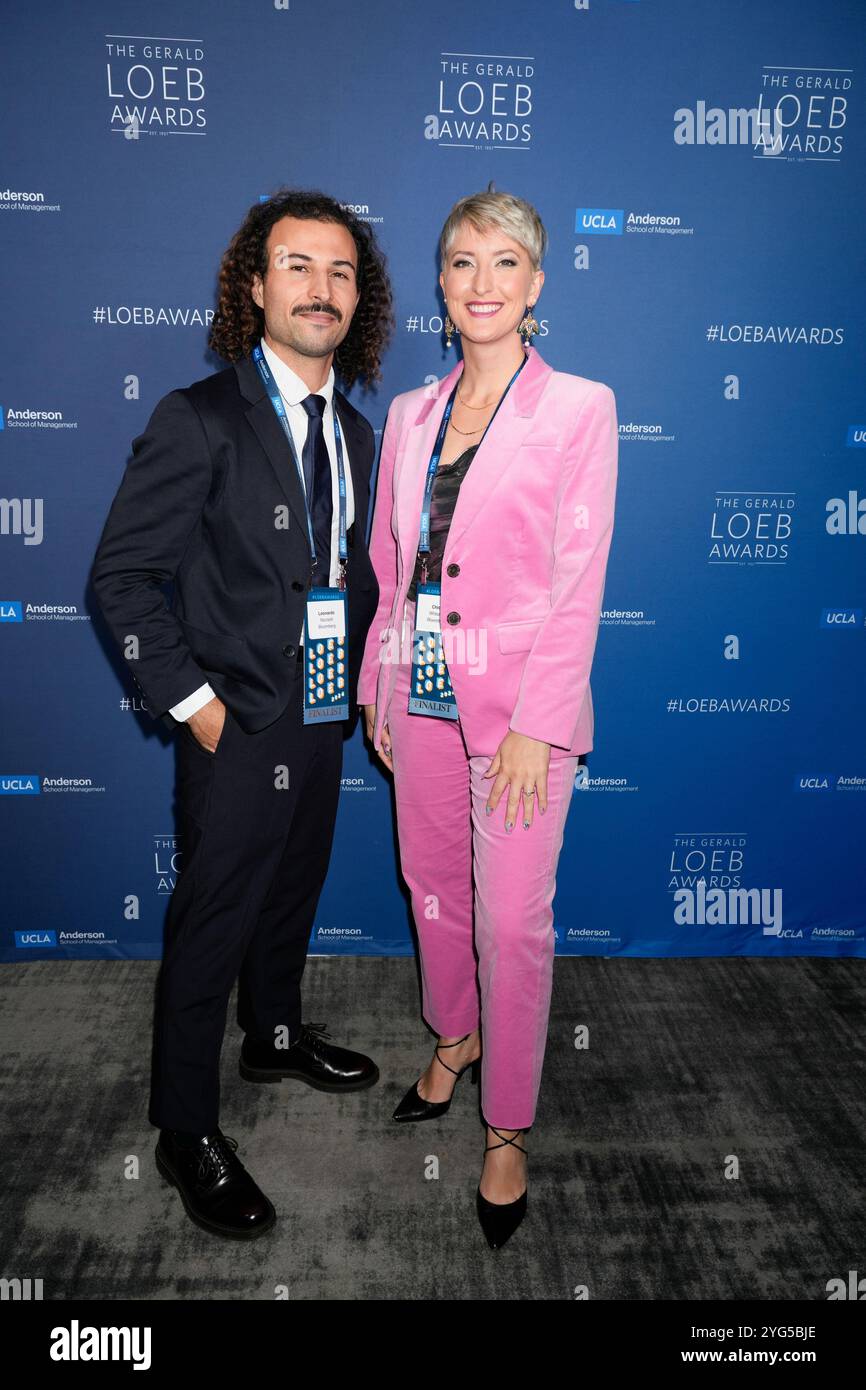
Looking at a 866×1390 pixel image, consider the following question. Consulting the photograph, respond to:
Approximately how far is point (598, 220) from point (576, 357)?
37 centimetres

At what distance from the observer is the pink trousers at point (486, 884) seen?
2.02 m

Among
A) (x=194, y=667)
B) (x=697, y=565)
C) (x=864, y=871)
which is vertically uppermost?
(x=697, y=565)

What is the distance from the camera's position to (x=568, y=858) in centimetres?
318

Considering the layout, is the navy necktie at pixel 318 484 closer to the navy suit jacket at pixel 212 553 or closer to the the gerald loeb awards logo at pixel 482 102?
the navy suit jacket at pixel 212 553

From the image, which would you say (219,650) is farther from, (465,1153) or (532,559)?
(465,1153)

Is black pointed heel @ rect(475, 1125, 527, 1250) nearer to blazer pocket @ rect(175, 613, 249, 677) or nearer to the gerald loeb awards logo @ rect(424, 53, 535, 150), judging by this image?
blazer pocket @ rect(175, 613, 249, 677)

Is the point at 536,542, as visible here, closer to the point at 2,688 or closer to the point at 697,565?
the point at 697,565

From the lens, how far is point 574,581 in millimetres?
1924

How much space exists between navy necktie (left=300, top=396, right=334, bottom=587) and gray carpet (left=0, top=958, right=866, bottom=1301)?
138 centimetres

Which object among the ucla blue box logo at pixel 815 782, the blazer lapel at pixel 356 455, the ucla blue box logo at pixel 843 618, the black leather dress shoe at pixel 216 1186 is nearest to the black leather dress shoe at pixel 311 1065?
the black leather dress shoe at pixel 216 1186

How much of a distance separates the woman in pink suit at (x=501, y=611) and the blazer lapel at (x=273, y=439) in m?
0.24

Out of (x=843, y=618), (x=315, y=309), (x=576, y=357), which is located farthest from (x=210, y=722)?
(x=843, y=618)

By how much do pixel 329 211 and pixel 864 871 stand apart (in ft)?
8.60

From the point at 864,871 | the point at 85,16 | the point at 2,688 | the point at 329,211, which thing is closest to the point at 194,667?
the point at 329,211
